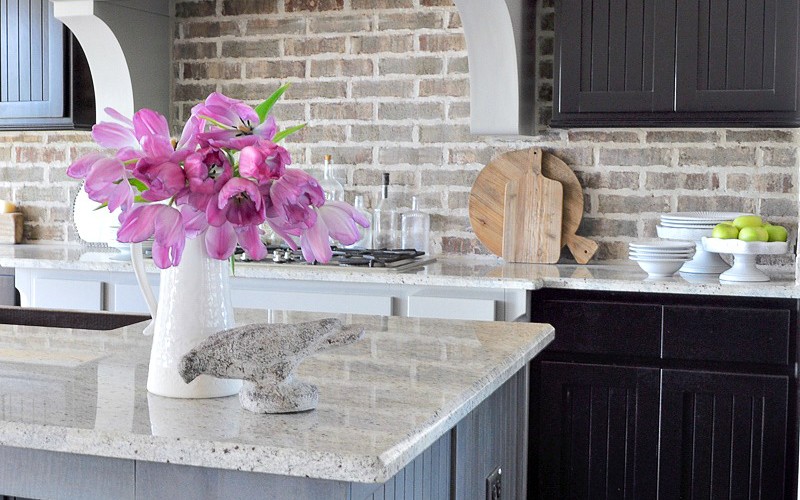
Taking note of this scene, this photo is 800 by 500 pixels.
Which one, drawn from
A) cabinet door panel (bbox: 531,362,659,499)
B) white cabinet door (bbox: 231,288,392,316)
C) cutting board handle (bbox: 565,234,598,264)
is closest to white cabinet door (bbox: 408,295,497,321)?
white cabinet door (bbox: 231,288,392,316)

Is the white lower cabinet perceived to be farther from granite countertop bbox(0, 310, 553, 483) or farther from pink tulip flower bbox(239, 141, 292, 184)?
pink tulip flower bbox(239, 141, 292, 184)

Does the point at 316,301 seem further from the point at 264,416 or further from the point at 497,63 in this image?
the point at 264,416

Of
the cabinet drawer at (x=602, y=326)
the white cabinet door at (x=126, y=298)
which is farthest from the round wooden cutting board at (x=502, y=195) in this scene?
the white cabinet door at (x=126, y=298)

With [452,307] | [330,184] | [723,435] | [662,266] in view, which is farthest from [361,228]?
[723,435]

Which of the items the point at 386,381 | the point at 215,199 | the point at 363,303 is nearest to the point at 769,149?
the point at 363,303

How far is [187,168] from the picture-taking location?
1422mm

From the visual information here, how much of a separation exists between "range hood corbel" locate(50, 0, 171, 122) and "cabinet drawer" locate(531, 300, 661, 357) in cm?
200

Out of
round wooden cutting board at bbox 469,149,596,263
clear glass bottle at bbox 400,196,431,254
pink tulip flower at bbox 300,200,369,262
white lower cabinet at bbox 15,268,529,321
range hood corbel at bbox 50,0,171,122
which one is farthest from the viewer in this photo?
clear glass bottle at bbox 400,196,431,254

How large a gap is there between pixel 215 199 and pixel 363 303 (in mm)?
2246

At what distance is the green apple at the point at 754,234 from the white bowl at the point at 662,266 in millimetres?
219

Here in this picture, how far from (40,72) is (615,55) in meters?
2.37

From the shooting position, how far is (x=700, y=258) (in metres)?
3.67

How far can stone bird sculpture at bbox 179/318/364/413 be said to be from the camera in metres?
1.40

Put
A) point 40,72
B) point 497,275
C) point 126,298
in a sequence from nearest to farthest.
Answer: point 497,275, point 126,298, point 40,72
